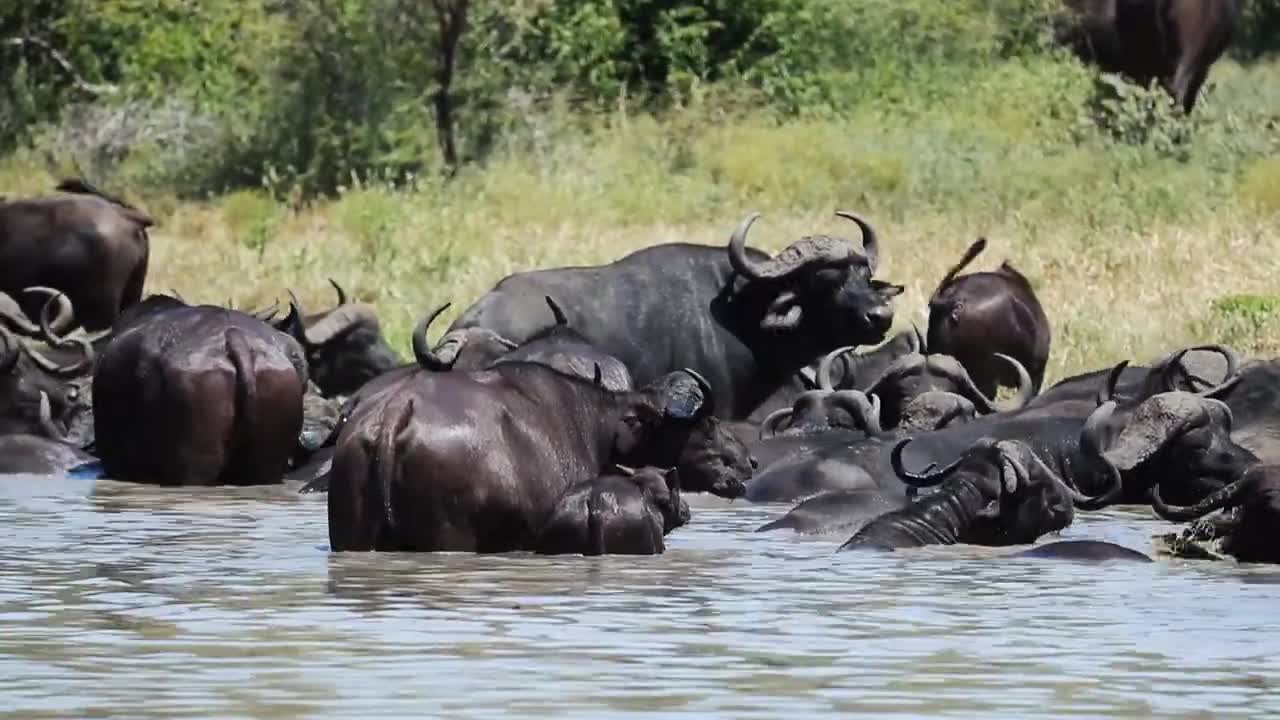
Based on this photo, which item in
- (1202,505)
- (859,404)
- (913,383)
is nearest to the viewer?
(1202,505)

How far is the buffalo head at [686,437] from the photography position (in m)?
12.0

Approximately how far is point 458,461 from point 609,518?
0.61m

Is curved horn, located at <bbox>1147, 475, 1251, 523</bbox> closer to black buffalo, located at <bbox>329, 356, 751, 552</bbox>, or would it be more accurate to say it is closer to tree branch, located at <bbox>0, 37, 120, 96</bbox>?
black buffalo, located at <bbox>329, 356, 751, 552</bbox>

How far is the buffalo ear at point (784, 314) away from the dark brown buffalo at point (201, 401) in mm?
2909

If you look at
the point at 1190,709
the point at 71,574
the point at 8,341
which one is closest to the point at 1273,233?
the point at 8,341

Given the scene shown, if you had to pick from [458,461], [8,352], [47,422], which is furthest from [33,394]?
[458,461]

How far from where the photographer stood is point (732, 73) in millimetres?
34281

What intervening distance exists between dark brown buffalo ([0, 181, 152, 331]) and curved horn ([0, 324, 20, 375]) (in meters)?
5.66

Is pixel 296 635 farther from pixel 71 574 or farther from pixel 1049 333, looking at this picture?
pixel 1049 333

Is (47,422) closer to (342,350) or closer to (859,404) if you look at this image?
(342,350)

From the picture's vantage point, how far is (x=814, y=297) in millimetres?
17188

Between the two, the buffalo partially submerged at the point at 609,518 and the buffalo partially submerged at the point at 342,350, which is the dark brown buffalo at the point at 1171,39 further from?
the buffalo partially submerged at the point at 609,518

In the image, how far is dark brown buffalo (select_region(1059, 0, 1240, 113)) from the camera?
3192cm

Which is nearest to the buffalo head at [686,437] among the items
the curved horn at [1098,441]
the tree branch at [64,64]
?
the curved horn at [1098,441]
